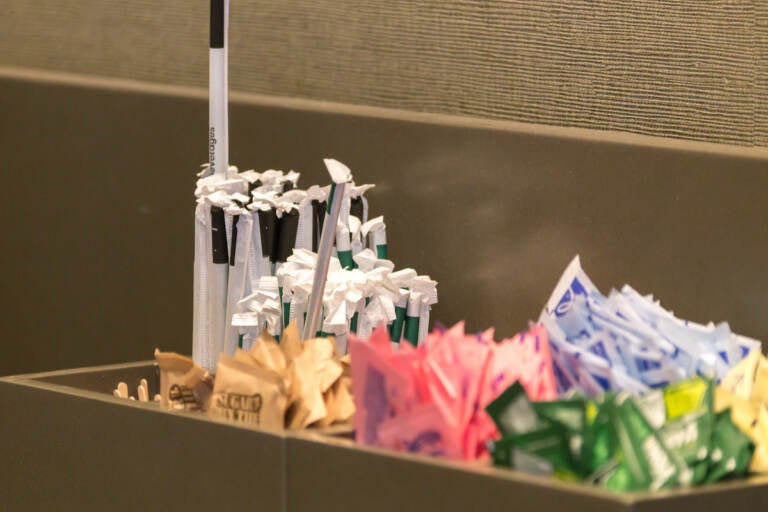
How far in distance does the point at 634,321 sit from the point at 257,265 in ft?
1.67

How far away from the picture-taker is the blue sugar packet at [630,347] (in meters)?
1.34

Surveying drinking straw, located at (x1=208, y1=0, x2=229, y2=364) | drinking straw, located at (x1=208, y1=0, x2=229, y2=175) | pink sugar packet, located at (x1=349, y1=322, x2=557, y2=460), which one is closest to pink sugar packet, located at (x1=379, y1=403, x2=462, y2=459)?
pink sugar packet, located at (x1=349, y1=322, x2=557, y2=460)

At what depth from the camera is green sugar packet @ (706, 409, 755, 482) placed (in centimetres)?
124

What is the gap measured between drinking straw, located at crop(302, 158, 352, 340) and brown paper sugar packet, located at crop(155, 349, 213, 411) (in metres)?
0.12

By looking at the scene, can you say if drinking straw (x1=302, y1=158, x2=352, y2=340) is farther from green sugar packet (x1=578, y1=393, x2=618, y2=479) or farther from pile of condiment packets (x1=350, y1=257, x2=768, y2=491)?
green sugar packet (x1=578, y1=393, x2=618, y2=479)

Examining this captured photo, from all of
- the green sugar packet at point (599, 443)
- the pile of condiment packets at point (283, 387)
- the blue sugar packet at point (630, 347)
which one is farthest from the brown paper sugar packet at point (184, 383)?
the green sugar packet at point (599, 443)

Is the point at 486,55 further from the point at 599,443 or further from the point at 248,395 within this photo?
the point at 599,443

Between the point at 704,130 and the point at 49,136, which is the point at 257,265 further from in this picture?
the point at 49,136

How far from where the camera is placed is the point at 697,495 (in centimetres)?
117

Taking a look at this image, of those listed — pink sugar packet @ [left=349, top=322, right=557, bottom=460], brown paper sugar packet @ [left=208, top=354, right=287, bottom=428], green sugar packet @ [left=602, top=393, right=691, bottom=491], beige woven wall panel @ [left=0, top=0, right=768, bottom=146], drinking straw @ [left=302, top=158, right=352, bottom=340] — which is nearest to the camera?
green sugar packet @ [left=602, top=393, right=691, bottom=491]

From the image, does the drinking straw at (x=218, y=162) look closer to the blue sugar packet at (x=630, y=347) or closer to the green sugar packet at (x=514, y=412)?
the blue sugar packet at (x=630, y=347)

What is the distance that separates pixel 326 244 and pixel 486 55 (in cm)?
47

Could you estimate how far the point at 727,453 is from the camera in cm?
124

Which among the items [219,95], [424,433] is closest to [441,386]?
[424,433]
